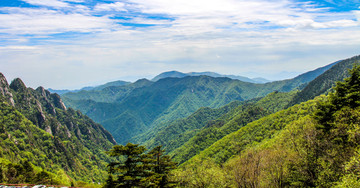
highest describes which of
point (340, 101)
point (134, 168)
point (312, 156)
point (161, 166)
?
point (340, 101)

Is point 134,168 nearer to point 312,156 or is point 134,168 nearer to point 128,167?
point 128,167

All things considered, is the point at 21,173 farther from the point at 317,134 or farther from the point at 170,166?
the point at 317,134

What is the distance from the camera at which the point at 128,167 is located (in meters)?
36.5

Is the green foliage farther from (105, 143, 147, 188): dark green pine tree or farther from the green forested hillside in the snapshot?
the green forested hillside

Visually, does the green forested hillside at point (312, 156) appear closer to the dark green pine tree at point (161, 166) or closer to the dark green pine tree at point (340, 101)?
the dark green pine tree at point (340, 101)

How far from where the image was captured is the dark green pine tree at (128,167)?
35156mm

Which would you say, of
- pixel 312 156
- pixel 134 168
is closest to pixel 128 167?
pixel 134 168

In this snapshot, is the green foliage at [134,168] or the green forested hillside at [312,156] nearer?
the green forested hillside at [312,156]

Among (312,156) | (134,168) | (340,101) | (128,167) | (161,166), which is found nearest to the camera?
(312,156)

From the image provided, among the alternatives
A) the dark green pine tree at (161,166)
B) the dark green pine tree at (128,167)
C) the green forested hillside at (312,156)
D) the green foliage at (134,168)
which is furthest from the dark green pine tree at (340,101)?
the dark green pine tree at (128,167)

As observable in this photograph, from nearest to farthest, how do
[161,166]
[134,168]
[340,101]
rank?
1. [134,168]
2. [161,166]
3. [340,101]

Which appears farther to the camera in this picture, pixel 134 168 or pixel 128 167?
pixel 134 168

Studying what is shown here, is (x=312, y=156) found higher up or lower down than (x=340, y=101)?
lower down

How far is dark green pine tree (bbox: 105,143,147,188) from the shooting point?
35156mm
